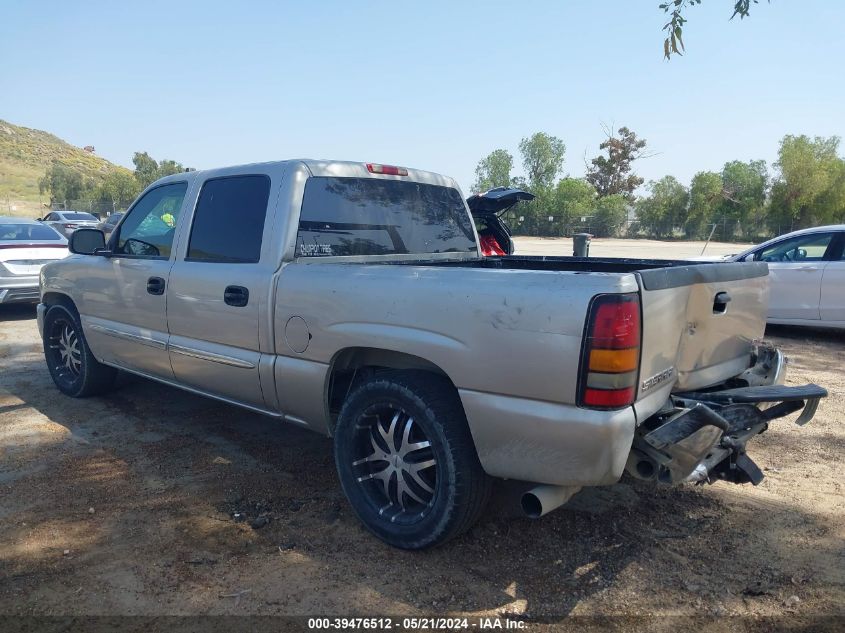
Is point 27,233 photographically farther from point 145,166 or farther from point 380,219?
point 145,166

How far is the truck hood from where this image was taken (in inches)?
345

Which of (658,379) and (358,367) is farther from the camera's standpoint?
(358,367)

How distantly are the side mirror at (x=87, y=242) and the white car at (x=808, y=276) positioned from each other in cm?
742

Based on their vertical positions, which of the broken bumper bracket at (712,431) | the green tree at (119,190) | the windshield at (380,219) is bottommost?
the broken bumper bracket at (712,431)

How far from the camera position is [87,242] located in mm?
5043

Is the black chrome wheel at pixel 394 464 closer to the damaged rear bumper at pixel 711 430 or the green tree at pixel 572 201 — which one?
the damaged rear bumper at pixel 711 430

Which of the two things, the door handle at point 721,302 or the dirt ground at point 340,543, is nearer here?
the dirt ground at point 340,543

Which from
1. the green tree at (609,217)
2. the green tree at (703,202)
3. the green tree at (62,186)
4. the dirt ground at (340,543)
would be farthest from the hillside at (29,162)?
the dirt ground at (340,543)

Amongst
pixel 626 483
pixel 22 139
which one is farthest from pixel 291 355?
pixel 22 139

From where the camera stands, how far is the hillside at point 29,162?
7072 cm

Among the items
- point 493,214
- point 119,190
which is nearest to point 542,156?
point 119,190

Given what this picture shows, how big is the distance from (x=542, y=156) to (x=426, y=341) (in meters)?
75.2

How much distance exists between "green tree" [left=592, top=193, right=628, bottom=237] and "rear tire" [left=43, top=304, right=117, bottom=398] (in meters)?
52.4

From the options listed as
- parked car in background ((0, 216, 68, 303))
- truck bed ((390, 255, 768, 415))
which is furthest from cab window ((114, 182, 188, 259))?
parked car in background ((0, 216, 68, 303))
